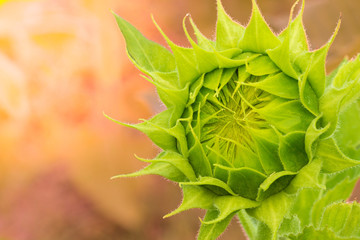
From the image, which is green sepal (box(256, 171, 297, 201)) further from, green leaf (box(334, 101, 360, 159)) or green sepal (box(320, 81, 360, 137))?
green leaf (box(334, 101, 360, 159))

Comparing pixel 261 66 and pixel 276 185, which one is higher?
pixel 261 66

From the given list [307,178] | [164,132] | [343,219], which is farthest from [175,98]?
[343,219]

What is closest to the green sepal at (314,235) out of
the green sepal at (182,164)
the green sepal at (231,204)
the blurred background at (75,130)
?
the green sepal at (231,204)

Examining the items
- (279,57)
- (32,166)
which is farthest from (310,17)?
(32,166)

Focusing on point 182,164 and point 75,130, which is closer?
point 182,164

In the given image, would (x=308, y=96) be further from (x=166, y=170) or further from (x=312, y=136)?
(x=166, y=170)

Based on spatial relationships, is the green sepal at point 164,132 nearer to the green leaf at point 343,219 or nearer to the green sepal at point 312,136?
the green sepal at point 312,136

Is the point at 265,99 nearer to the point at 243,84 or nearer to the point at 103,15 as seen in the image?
the point at 243,84

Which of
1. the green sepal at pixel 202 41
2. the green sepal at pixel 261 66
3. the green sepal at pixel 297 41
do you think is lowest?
the green sepal at pixel 261 66
